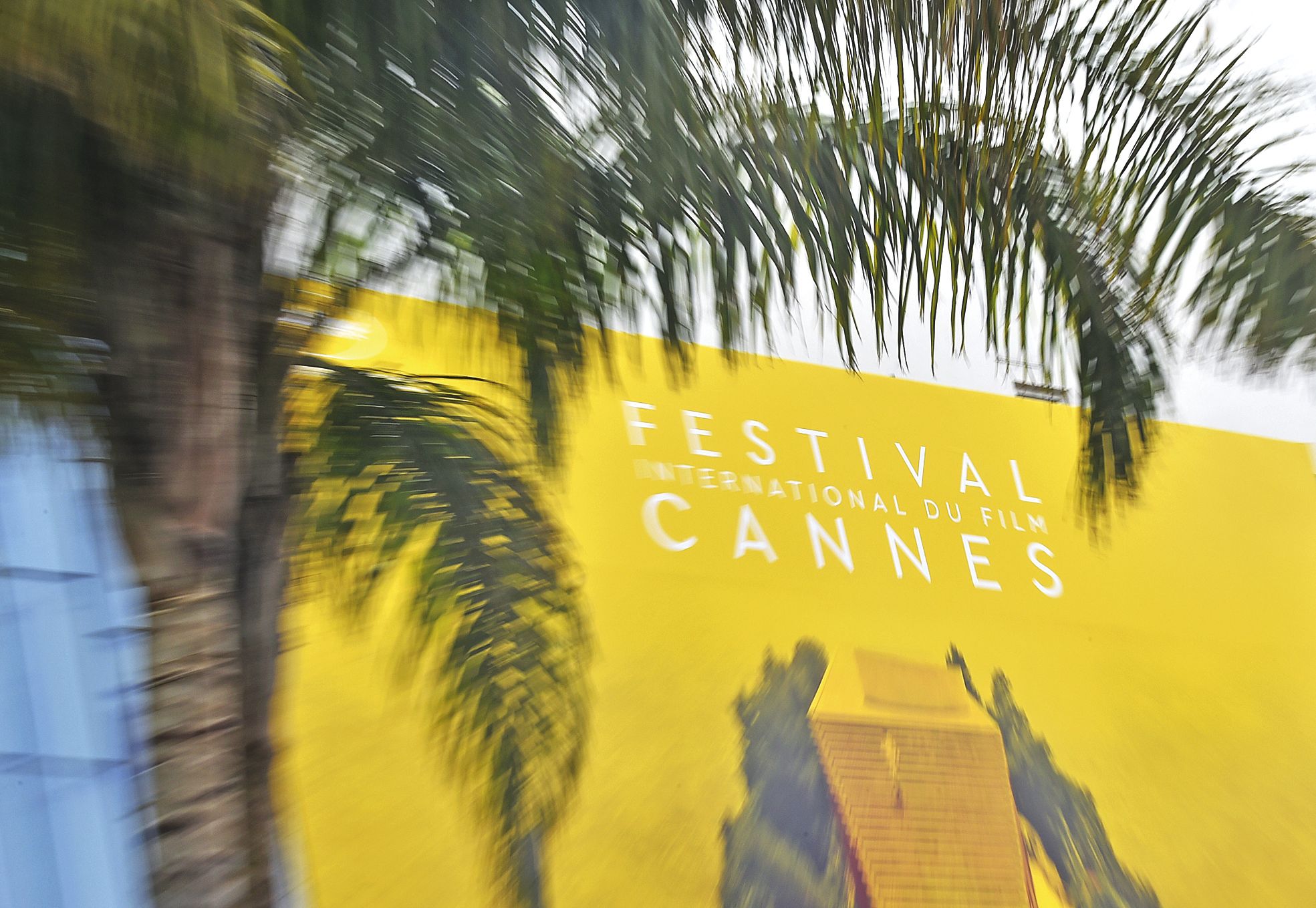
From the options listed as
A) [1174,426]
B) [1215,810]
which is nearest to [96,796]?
[1215,810]

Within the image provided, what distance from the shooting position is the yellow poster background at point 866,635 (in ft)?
13.7

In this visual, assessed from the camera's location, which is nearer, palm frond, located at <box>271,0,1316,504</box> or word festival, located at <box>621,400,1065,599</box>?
palm frond, located at <box>271,0,1316,504</box>

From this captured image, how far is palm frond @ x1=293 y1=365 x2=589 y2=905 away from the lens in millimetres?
1889

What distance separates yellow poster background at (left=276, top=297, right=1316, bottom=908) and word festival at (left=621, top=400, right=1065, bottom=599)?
25 mm

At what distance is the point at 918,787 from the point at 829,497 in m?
1.84

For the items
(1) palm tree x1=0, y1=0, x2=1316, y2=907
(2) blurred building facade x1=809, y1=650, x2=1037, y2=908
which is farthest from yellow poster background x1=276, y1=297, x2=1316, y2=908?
(1) palm tree x1=0, y1=0, x2=1316, y2=907

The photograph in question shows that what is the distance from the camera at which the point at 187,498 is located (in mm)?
1192

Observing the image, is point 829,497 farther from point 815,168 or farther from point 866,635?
point 815,168

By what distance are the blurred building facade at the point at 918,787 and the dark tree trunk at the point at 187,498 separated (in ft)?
13.9

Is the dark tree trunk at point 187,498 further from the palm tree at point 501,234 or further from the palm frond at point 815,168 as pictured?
the palm frond at point 815,168

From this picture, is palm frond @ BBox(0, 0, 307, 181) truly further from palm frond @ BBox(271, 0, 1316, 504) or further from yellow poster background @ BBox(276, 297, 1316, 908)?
yellow poster background @ BBox(276, 297, 1316, 908)

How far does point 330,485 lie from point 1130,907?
5.30 meters

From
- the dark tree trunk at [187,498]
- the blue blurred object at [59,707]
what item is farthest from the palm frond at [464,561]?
the blue blurred object at [59,707]

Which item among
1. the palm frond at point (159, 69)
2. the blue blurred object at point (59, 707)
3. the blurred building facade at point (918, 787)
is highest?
the palm frond at point (159, 69)
